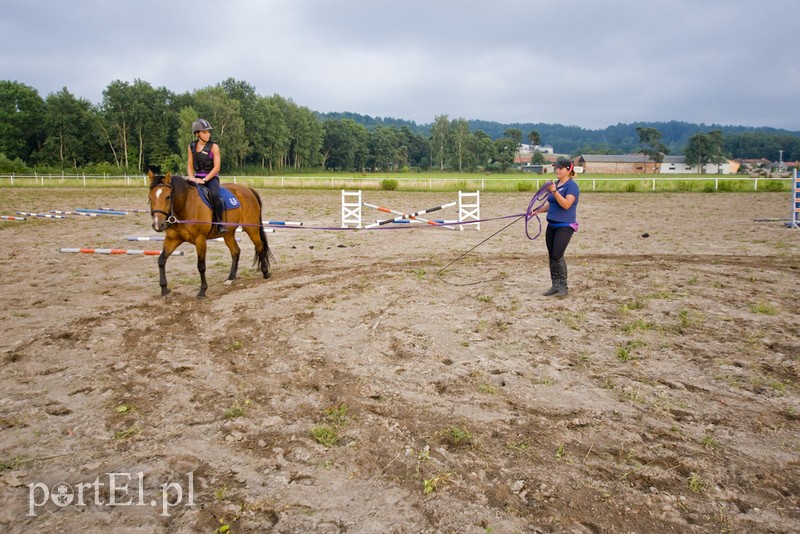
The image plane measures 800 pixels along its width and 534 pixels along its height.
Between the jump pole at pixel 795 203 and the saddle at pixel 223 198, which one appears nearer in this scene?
the saddle at pixel 223 198

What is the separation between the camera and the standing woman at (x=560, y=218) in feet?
26.3

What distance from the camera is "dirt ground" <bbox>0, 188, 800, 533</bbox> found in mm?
3227

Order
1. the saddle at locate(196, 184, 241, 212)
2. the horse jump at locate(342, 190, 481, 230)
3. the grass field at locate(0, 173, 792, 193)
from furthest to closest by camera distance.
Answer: the grass field at locate(0, 173, 792, 193) < the horse jump at locate(342, 190, 481, 230) < the saddle at locate(196, 184, 241, 212)

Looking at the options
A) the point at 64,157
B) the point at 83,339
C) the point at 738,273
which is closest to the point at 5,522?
the point at 83,339

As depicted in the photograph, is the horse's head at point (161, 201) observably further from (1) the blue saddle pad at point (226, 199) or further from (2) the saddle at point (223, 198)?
(1) the blue saddle pad at point (226, 199)

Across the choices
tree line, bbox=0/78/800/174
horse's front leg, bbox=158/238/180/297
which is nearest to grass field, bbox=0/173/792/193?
tree line, bbox=0/78/800/174

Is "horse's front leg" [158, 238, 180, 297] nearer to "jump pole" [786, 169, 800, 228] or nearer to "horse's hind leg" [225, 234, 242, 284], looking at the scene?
"horse's hind leg" [225, 234, 242, 284]

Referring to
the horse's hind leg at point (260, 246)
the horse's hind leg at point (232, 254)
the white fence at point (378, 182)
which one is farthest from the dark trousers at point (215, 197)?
the white fence at point (378, 182)

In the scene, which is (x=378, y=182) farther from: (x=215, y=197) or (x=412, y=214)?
(x=215, y=197)

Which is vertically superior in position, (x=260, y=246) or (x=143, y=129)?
(x=143, y=129)

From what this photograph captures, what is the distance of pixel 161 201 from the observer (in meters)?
8.18

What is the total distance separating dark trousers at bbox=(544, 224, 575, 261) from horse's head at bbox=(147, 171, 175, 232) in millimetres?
6011

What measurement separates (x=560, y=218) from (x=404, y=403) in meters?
4.70

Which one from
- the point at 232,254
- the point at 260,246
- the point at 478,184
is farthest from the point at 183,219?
the point at 478,184
